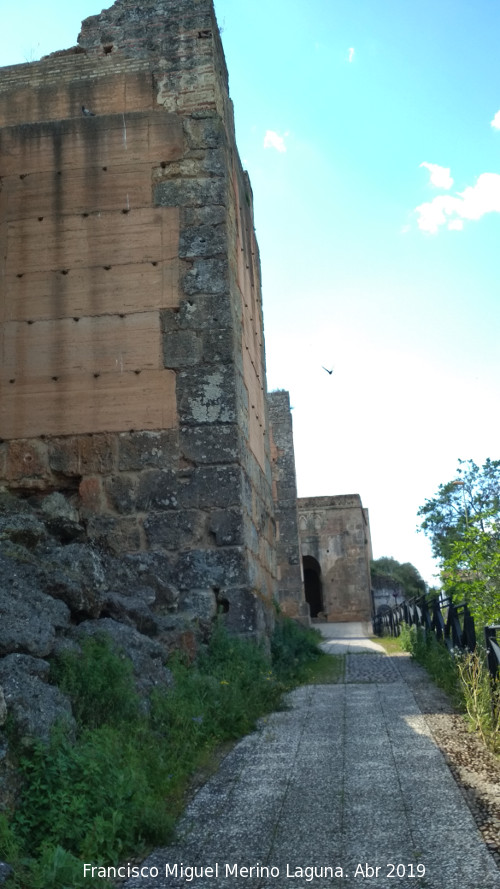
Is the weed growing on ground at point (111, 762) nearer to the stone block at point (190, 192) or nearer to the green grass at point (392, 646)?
the stone block at point (190, 192)

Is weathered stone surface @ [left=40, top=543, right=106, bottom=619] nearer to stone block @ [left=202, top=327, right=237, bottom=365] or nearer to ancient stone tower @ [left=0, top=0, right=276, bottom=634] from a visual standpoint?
ancient stone tower @ [left=0, top=0, right=276, bottom=634]

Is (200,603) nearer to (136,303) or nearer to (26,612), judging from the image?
(26,612)

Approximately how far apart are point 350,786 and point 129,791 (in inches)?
42.5

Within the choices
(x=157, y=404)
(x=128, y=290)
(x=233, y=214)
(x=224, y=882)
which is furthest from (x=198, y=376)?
(x=224, y=882)

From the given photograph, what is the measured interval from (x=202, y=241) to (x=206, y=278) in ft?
1.22

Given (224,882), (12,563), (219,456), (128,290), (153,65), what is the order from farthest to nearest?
(153,65) → (128,290) → (219,456) → (12,563) → (224,882)

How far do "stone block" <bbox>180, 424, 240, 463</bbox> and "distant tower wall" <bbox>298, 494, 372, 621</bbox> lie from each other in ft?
64.1

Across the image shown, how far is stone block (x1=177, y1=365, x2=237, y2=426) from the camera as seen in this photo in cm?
676

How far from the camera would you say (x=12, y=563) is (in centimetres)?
464

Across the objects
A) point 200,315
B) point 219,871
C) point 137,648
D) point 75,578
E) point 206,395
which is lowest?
point 219,871

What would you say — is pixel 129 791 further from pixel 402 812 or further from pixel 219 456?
pixel 219 456

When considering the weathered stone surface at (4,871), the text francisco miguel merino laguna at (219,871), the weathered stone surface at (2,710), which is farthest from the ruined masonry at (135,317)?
the weathered stone surface at (4,871)

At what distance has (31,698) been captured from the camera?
10.8 feet

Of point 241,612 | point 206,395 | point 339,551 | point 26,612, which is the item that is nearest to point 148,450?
point 206,395
